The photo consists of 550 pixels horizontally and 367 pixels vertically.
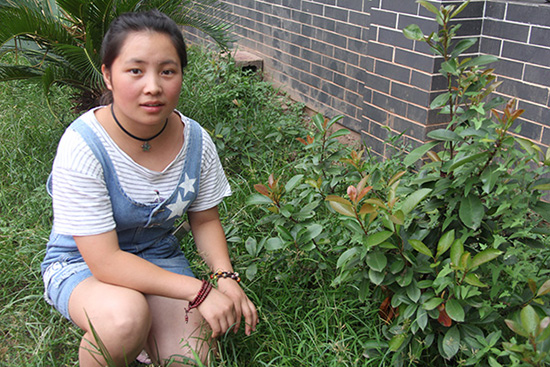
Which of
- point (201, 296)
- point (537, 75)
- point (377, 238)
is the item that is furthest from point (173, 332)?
point (537, 75)

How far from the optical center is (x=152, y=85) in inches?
78.1

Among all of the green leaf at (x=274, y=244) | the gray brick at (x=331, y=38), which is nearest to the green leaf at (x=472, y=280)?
the green leaf at (x=274, y=244)

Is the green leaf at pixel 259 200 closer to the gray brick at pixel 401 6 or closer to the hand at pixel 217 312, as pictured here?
the hand at pixel 217 312

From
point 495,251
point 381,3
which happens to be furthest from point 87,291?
point 381,3

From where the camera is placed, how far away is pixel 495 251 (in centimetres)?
176

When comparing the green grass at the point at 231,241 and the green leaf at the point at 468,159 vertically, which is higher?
the green leaf at the point at 468,159

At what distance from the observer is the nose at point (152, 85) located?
1982 millimetres

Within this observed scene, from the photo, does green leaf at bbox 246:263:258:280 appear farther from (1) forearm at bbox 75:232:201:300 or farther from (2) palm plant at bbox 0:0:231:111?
(2) palm plant at bbox 0:0:231:111

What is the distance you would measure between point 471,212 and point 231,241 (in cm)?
119

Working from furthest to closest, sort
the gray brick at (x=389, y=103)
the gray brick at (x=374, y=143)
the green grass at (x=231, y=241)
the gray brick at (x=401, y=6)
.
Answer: the gray brick at (x=374, y=143), the gray brick at (x=389, y=103), the gray brick at (x=401, y=6), the green grass at (x=231, y=241)

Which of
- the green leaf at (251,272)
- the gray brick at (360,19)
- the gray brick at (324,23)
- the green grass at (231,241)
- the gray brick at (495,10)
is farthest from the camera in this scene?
the gray brick at (324,23)

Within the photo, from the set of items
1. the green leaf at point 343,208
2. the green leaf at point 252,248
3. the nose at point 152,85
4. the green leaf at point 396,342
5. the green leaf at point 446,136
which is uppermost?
the nose at point 152,85

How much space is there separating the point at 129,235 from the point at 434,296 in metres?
1.18

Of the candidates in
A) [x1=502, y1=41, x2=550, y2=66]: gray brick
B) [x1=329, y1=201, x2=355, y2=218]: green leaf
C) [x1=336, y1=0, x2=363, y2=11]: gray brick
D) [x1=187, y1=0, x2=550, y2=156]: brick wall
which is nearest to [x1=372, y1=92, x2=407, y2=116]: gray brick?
[x1=187, y1=0, x2=550, y2=156]: brick wall
